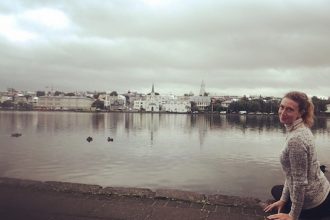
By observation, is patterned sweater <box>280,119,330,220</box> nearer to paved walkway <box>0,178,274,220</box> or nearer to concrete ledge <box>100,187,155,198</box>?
paved walkway <box>0,178,274,220</box>

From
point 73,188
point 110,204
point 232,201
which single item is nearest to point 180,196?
point 232,201

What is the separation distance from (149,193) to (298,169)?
3.76 metres

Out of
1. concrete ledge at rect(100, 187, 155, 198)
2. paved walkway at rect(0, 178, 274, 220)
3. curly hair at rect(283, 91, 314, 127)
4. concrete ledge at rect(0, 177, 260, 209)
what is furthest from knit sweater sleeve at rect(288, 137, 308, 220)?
concrete ledge at rect(100, 187, 155, 198)

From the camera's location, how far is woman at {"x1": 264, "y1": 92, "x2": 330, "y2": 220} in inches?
136

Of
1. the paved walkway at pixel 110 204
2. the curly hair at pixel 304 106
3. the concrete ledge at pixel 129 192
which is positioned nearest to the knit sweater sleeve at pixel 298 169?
the curly hair at pixel 304 106

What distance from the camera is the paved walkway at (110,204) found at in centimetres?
560

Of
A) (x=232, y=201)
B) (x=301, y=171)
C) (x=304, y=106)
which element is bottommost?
(x=232, y=201)

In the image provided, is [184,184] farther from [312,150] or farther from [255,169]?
[312,150]

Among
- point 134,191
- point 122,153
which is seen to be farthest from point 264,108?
point 134,191

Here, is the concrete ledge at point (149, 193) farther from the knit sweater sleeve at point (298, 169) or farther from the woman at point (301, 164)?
the knit sweater sleeve at point (298, 169)

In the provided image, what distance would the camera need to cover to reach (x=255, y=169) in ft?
71.5

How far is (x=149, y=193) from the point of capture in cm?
681

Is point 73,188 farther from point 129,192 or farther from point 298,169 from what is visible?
point 298,169

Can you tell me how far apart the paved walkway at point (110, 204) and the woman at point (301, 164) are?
213cm
